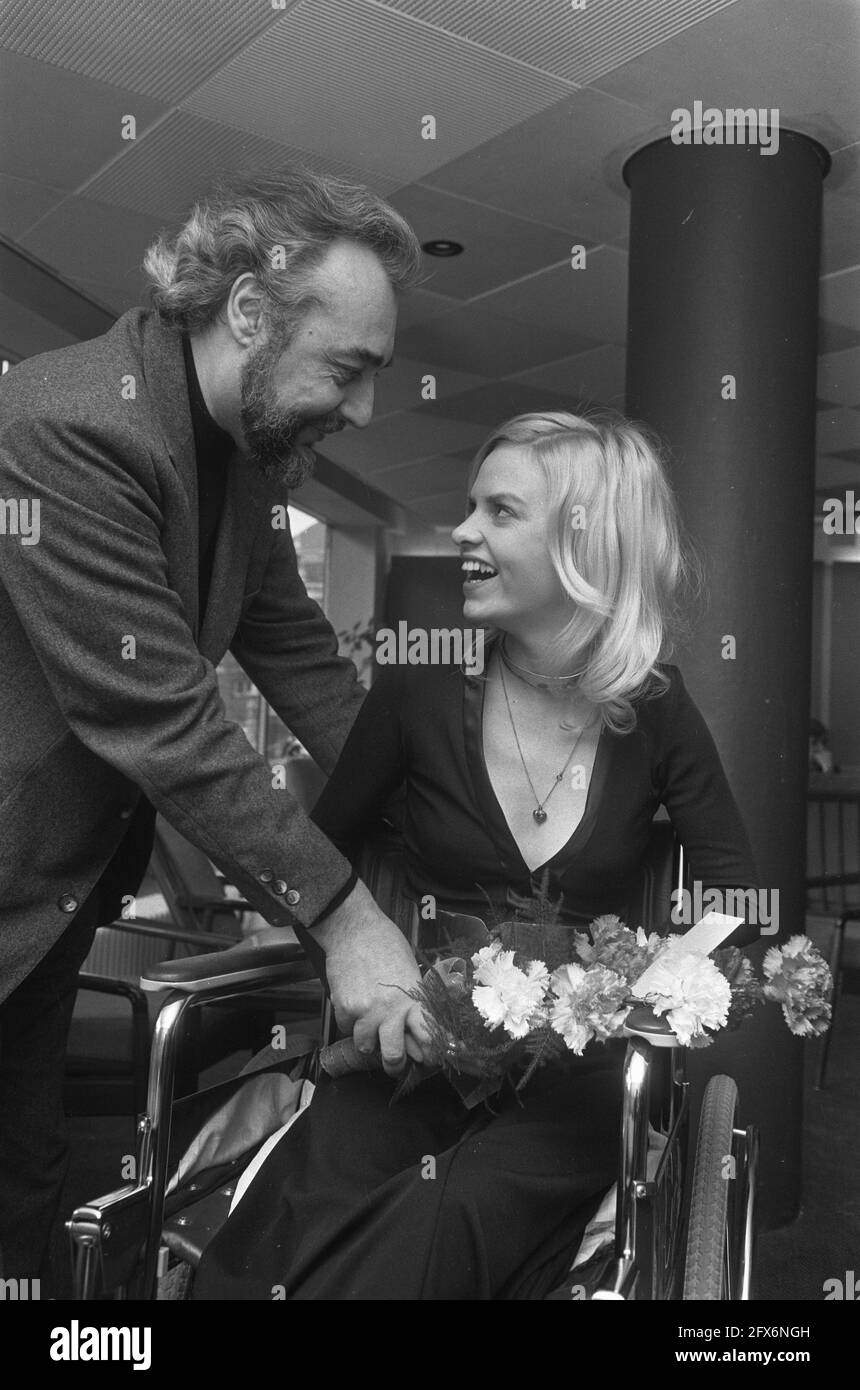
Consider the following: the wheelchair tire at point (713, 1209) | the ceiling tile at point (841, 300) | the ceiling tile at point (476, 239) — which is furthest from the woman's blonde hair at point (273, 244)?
the ceiling tile at point (841, 300)

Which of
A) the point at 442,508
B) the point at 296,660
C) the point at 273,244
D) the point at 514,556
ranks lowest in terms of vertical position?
the point at 296,660

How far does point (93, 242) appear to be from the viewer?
472 cm

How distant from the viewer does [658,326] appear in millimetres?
3268

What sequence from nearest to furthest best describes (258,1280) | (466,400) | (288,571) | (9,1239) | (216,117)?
(258,1280) < (9,1239) < (288,571) < (216,117) < (466,400)

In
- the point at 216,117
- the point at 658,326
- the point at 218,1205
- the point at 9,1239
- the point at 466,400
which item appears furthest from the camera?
the point at 466,400

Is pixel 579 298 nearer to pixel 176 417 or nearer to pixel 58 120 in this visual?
pixel 58 120

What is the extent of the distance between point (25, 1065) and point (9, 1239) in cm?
22

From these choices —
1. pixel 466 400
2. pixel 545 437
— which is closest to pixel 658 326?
pixel 545 437

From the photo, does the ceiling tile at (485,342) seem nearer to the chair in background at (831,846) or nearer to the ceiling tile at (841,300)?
the ceiling tile at (841,300)

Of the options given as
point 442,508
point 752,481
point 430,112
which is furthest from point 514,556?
point 442,508

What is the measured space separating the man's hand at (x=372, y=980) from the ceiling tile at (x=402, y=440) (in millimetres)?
6196

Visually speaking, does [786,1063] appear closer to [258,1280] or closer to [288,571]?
[288,571]

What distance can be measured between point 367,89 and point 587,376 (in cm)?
312

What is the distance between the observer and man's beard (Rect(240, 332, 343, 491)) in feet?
4.79
